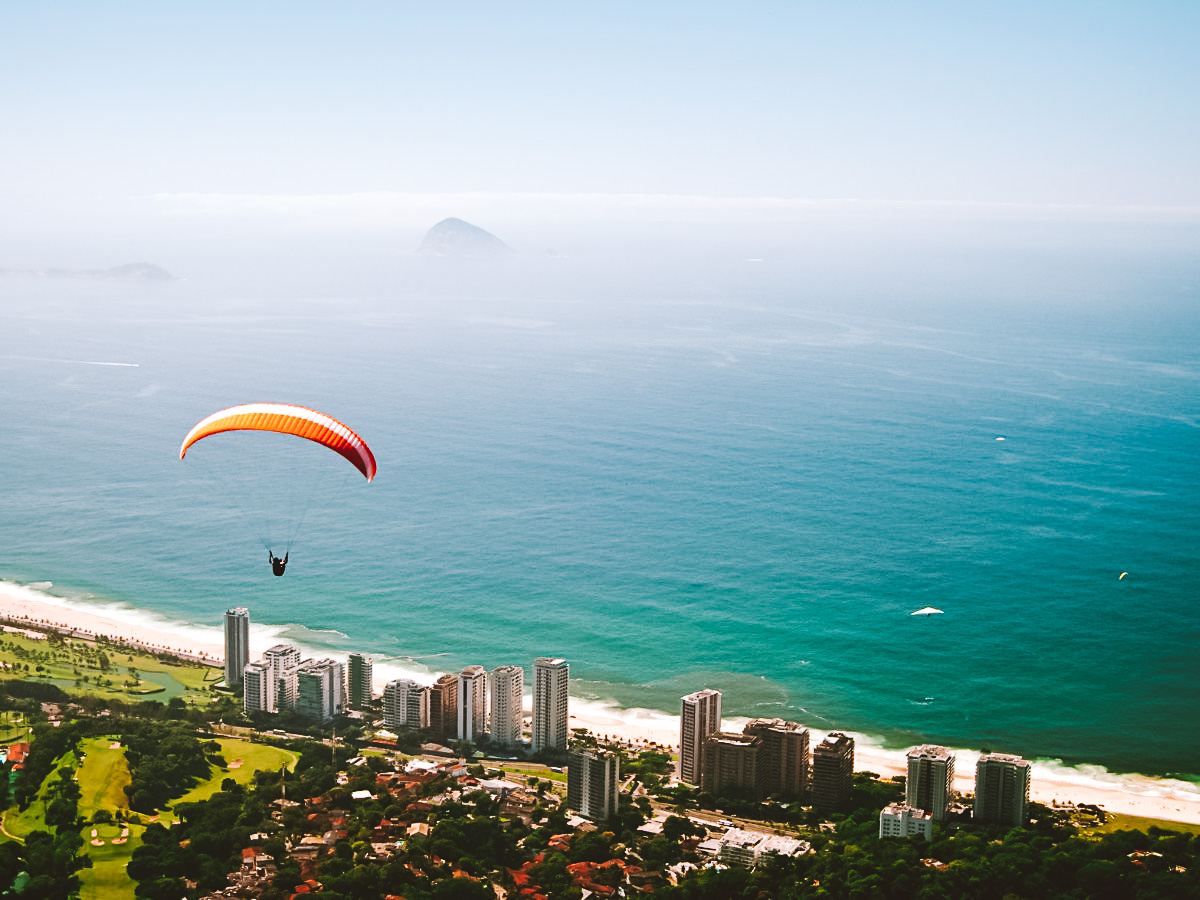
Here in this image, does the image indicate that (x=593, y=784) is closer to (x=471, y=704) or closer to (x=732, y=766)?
(x=732, y=766)

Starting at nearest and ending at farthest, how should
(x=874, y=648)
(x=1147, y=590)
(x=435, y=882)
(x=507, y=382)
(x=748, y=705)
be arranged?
(x=435, y=882) → (x=748, y=705) → (x=874, y=648) → (x=1147, y=590) → (x=507, y=382)

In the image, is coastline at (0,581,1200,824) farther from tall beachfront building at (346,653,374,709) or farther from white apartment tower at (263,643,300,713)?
white apartment tower at (263,643,300,713)

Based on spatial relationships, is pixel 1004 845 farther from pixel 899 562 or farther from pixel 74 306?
pixel 74 306

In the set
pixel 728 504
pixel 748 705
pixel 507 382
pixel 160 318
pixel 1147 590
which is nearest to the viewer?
pixel 748 705

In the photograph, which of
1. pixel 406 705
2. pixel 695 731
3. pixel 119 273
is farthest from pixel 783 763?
pixel 119 273

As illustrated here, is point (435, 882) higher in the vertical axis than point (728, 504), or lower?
lower

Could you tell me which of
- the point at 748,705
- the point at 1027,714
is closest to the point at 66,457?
the point at 748,705

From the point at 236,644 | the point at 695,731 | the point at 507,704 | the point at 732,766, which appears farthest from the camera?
the point at 236,644

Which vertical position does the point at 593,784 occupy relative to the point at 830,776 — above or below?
above
